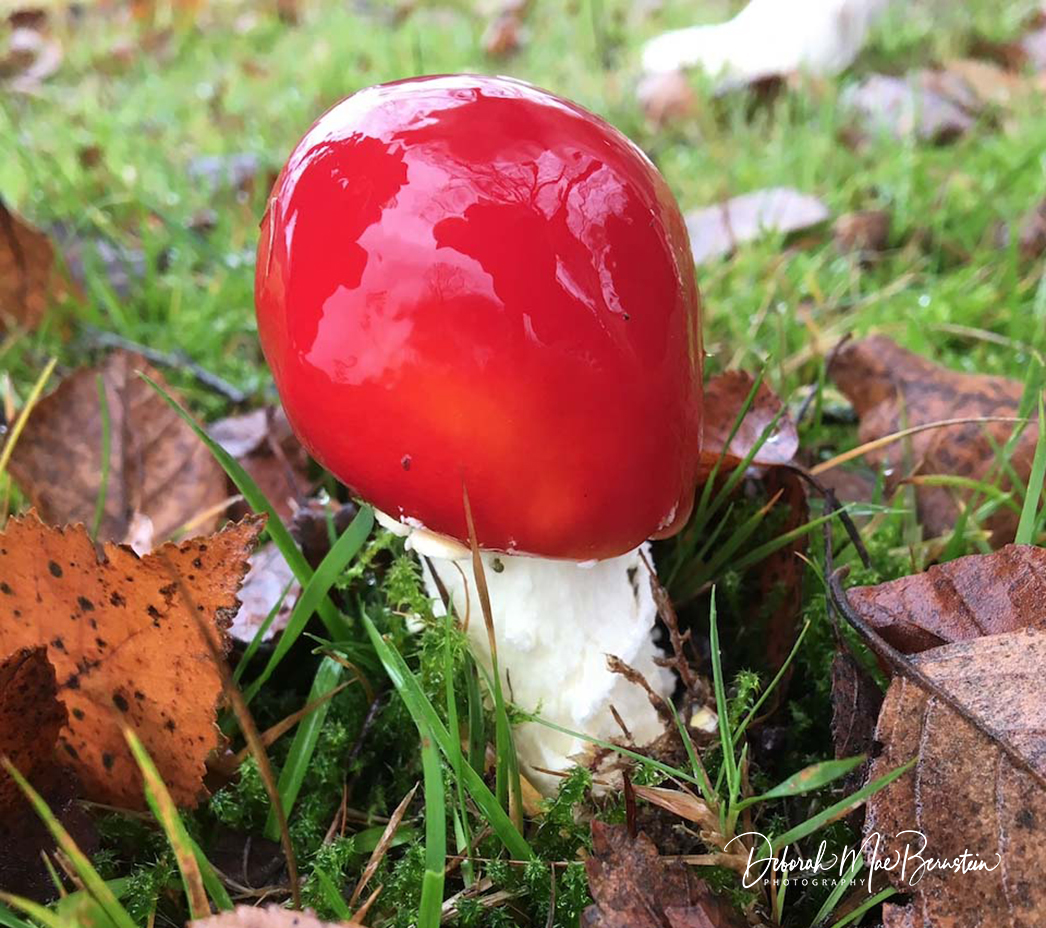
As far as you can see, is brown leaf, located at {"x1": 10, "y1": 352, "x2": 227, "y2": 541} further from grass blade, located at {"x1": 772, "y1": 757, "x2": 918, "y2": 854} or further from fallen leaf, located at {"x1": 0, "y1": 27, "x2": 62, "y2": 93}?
fallen leaf, located at {"x1": 0, "y1": 27, "x2": 62, "y2": 93}

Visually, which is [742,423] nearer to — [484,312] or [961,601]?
[961,601]

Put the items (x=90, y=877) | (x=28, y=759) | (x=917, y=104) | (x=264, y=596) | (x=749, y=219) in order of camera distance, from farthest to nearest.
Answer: (x=917, y=104) < (x=749, y=219) < (x=264, y=596) < (x=28, y=759) < (x=90, y=877)

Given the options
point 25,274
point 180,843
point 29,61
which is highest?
point 29,61

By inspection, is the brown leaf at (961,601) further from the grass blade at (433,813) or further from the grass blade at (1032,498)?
the grass blade at (433,813)

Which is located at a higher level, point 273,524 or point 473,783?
point 273,524

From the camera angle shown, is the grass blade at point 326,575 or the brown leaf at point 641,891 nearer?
the brown leaf at point 641,891

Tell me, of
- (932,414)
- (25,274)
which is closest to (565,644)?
(932,414)

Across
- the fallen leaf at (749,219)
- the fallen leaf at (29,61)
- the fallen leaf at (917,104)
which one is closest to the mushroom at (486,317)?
the fallen leaf at (749,219)

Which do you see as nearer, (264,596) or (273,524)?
(273,524)
